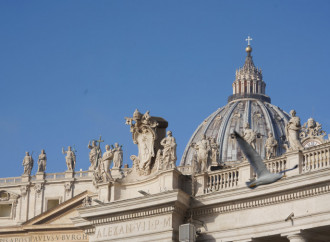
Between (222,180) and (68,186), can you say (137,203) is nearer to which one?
(222,180)

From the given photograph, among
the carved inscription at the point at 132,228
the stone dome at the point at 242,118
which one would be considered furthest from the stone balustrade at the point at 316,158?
the stone dome at the point at 242,118

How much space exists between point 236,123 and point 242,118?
1854mm

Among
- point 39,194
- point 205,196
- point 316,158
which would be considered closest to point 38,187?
point 39,194

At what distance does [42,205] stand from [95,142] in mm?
8707

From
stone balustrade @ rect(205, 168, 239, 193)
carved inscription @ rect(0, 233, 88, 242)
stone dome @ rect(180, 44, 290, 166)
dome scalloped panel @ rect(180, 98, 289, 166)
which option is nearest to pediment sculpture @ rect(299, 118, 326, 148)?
carved inscription @ rect(0, 233, 88, 242)

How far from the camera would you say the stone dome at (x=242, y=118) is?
12450 cm

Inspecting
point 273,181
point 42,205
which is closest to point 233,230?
point 273,181

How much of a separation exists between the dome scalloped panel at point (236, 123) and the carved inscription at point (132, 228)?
81091 millimetres

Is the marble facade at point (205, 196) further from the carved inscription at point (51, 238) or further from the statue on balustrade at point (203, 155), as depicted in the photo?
the carved inscription at point (51, 238)

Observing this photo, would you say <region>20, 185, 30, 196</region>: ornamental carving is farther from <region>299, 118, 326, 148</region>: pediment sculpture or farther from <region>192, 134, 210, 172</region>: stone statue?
<region>192, 134, 210, 172</region>: stone statue

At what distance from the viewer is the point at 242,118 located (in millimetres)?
134500

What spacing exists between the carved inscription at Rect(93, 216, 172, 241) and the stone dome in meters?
75.1

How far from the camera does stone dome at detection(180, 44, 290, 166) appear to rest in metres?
124

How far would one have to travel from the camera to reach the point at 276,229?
36938 mm
